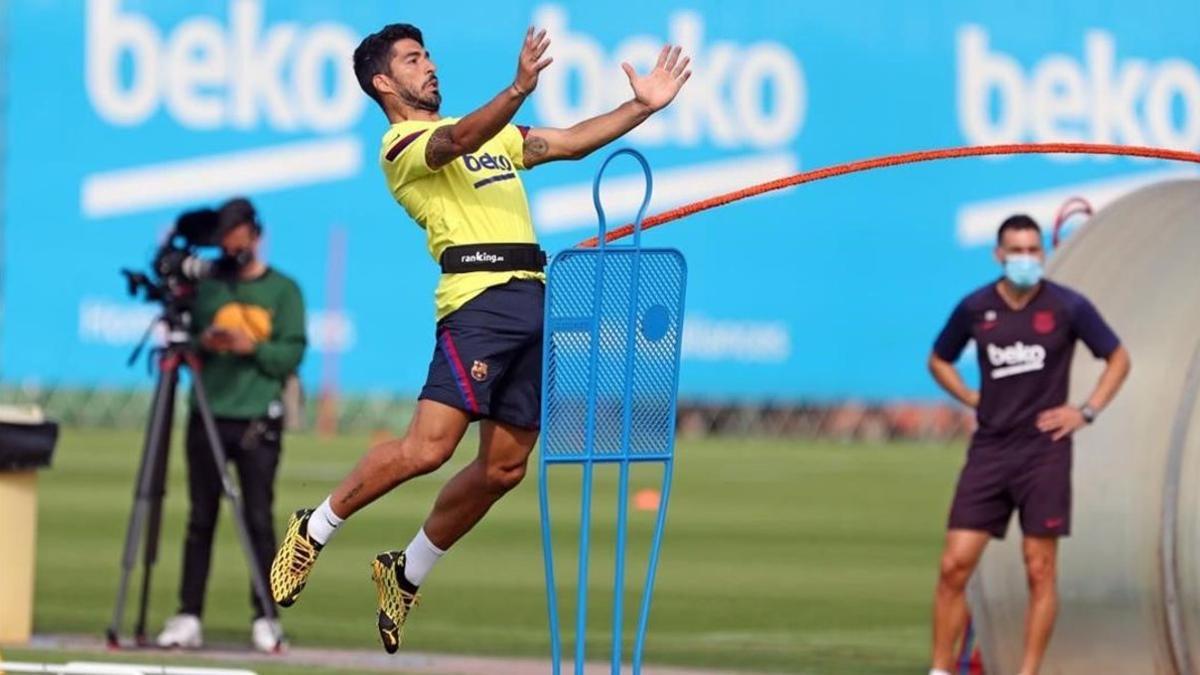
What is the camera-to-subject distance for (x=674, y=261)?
9.38 m

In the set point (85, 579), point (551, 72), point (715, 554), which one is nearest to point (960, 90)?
point (551, 72)

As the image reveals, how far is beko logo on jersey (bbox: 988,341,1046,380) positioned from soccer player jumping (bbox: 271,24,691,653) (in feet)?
10.5

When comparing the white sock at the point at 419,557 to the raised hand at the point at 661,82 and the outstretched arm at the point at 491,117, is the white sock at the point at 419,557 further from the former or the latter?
the raised hand at the point at 661,82

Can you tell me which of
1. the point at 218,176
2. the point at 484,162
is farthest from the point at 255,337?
the point at 218,176

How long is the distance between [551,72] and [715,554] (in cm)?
1805

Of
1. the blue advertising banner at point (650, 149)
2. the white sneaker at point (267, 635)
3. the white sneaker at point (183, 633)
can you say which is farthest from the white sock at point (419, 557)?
the blue advertising banner at point (650, 149)

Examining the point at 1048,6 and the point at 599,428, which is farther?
the point at 1048,6

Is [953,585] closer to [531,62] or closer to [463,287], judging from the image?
[463,287]

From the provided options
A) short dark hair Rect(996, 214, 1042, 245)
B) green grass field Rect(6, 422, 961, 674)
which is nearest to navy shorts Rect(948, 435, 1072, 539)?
short dark hair Rect(996, 214, 1042, 245)

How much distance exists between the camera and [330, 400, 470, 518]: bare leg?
1011cm

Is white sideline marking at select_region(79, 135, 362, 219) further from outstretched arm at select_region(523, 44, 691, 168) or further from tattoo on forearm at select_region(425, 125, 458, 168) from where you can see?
tattoo on forearm at select_region(425, 125, 458, 168)

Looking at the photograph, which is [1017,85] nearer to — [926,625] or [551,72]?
[551,72]

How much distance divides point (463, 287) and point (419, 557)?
1.12 meters

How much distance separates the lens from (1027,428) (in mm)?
12906
